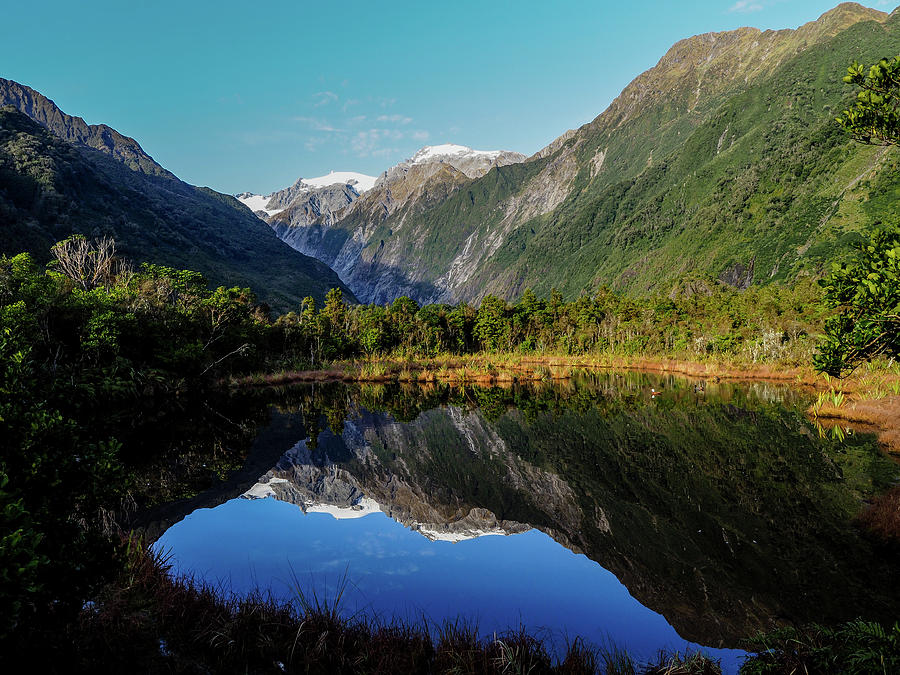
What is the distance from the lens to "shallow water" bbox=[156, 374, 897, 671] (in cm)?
772

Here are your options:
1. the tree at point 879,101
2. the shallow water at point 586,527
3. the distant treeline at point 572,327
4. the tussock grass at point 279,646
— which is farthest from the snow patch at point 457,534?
the distant treeline at point 572,327

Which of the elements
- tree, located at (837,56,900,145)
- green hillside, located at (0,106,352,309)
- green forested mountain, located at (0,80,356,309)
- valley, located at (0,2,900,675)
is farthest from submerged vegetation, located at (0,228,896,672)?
green hillside, located at (0,106,352,309)

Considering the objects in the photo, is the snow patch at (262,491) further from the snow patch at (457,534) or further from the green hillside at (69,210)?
the green hillside at (69,210)

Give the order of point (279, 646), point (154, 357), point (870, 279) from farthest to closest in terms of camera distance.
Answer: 1. point (154, 357)
2. point (870, 279)
3. point (279, 646)

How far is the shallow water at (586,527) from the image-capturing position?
7719mm

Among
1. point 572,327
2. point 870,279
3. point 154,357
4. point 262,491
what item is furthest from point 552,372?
point 870,279

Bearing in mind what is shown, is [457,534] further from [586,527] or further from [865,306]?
[865,306]

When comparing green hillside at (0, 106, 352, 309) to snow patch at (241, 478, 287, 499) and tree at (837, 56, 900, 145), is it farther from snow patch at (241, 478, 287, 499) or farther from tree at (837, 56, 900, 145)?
tree at (837, 56, 900, 145)

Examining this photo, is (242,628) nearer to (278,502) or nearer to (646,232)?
(278,502)

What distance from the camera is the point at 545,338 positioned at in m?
65.4

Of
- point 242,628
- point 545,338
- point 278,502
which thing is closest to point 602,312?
point 545,338

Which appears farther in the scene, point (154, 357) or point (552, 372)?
point (552, 372)

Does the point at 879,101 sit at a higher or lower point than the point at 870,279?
higher

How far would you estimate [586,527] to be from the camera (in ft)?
37.9
